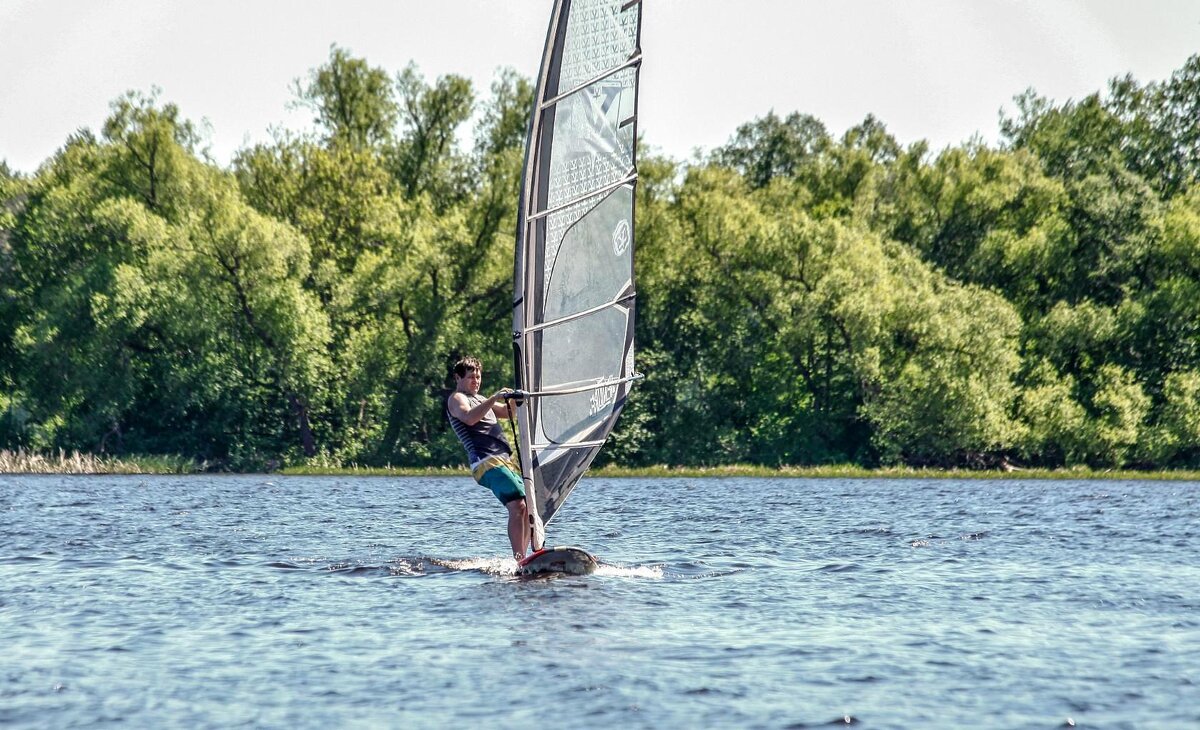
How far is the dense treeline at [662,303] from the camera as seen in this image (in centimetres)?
5656

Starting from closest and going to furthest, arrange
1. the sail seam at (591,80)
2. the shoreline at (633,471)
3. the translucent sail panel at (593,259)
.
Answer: the sail seam at (591,80) < the translucent sail panel at (593,259) < the shoreline at (633,471)

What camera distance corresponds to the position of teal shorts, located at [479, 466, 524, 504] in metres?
16.4

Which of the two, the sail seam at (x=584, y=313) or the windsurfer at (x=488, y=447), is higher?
the sail seam at (x=584, y=313)

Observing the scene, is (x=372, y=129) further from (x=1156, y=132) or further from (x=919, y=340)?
(x=1156, y=132)

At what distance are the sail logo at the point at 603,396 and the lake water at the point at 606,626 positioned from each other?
195 centimetres

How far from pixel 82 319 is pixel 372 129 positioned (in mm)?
18141

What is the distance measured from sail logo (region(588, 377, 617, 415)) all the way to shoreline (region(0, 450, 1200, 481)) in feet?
122

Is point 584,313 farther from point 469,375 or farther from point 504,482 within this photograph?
point 504,482

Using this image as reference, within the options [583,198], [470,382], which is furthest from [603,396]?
[583,198]

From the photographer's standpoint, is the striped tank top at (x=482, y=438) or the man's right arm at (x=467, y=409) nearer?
the man's right arm at (x=467, y=409)

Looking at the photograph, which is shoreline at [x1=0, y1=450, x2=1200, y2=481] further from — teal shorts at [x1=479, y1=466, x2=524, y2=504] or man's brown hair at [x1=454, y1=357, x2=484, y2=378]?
man's brown hair at [x1=454, y1=357, x2=484, y2=378]

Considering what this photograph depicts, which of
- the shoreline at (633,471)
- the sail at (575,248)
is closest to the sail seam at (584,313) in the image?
the sail at (575,248)

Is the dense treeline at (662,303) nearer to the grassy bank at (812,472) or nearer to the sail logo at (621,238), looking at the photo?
the grassy bank at (812,472)

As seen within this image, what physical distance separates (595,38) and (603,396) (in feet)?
13.3
